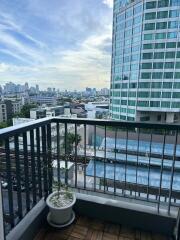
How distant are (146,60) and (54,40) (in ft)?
47.6

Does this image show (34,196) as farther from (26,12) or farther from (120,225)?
(26,12)

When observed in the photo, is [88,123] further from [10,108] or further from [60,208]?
[10,108]

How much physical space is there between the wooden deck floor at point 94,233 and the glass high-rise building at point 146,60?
1368cm

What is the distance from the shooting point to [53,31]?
341 centimetres

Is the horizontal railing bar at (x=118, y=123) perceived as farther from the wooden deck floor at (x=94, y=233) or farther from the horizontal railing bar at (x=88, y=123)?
the wooden deck floor at (x=94, y=233)

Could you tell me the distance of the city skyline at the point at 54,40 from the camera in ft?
8.28

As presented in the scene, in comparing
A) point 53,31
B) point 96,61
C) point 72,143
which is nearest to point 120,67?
point 96,61

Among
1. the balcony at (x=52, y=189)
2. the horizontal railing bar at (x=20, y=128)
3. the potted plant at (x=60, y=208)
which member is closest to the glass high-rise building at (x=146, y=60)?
the balcony at (x=52, y=189)

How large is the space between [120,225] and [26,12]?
303cm

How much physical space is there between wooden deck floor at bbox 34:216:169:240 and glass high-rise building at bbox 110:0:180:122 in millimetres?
13682

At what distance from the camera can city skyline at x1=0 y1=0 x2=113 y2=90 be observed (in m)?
2.52

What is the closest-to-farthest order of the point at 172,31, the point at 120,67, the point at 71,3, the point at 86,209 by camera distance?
the point at 86,209, the point at 71,3, the point at 172,31, the point at 120,67

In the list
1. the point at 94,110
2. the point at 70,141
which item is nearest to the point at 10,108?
the point at 70,141

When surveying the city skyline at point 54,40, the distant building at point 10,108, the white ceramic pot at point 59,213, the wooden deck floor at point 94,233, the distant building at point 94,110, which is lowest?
the wooden deck floor at point 94,233
